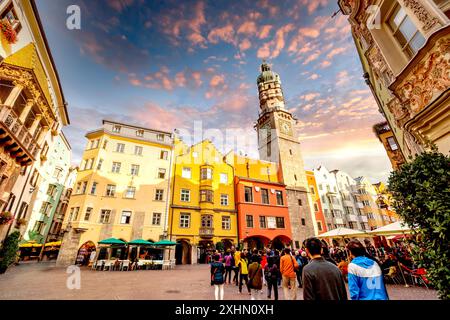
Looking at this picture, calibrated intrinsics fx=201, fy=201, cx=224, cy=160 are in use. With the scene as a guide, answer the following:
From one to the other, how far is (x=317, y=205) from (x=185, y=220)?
28.8 metres

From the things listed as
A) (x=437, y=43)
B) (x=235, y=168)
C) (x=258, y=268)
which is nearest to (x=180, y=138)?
(x=235, y=168)

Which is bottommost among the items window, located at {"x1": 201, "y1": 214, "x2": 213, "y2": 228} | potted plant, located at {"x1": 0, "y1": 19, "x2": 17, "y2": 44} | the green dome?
window, located at {"x1": 201, "y1": 214, "x2": 213, "y2": 228}

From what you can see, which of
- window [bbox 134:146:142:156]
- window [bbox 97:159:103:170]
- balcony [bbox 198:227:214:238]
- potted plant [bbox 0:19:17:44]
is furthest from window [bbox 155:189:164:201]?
potted plant [bbox 0:19:17:44]

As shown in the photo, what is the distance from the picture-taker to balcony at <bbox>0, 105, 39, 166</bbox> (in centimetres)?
1227

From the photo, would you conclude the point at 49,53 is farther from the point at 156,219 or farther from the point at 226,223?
the point at 226,223

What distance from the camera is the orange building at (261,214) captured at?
1199 inches

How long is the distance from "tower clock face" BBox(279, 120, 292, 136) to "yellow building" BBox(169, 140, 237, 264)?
53.9 feet

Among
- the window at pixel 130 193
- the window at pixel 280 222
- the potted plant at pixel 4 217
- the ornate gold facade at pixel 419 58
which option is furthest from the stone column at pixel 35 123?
the window at pixel 280 222

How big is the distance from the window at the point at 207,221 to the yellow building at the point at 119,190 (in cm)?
511

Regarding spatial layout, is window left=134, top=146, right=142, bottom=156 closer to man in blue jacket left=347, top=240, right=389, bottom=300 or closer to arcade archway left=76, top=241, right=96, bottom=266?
arcade archway left=76, top=241, right=96, bottom=266

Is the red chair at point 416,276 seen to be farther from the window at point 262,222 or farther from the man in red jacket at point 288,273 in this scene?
the window at point 262,222

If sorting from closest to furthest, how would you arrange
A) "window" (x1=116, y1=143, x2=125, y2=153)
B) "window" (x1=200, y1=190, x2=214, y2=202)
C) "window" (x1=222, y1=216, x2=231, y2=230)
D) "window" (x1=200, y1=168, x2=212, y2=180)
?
"window" (x1=116, y1=143, x2=125, y2=153), "window" (x1=200, y1=190, x2=214, y2=202), "window" (x1=222, y1=216, x2=231, y2=230), "window" (x1=200, y1=168, x2=212, y2=180)

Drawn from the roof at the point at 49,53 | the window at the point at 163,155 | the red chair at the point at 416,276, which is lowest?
the red chair at the point at 416,276

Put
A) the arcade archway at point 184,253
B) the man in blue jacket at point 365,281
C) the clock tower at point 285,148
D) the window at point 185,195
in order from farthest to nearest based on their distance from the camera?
the clock tower at point 285,148
the window at point 185,195
the arcade archway at point 184,253
the man in blue jacket at point 365,281
